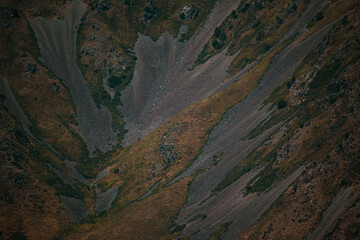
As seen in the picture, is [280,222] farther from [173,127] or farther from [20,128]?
[20,128]

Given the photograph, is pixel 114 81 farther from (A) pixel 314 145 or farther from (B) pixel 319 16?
(A) pixel 314 145

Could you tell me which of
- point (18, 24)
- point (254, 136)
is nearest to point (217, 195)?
point (254, 136)

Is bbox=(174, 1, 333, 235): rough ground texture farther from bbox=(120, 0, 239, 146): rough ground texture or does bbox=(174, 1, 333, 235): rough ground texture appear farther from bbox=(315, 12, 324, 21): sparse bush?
bbox=(120, 0, 239, 146): rough ground texture

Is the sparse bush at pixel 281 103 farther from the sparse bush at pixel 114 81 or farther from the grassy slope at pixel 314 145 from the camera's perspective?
the sparse bush at pixel 114 81

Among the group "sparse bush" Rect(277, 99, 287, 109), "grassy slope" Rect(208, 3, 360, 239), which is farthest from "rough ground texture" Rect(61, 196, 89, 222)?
"sparse bush" Rect(277, 99, 287, 109)

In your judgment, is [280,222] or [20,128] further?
[20,128]

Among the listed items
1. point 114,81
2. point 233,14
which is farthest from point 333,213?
point 114,81
